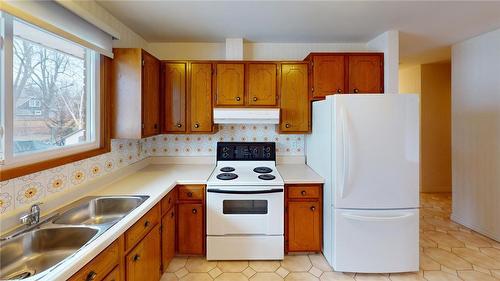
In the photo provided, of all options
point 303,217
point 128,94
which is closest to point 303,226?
point 303,217

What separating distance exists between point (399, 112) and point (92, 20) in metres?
2.51

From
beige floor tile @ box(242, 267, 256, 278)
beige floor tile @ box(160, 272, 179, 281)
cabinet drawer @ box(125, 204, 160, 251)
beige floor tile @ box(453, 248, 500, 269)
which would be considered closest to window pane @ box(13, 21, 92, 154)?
cabinet drawer @ box(125, 204, 160, 251)

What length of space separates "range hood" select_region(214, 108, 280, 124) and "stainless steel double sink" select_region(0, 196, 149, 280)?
147 centimetres

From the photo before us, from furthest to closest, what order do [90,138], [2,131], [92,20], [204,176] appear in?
[204,176], [90,138], [92,20], [2,131]

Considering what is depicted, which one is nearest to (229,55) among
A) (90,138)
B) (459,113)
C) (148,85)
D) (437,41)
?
(148,85)

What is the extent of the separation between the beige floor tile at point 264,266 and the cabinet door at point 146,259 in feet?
2.79

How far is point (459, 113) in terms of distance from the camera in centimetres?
325

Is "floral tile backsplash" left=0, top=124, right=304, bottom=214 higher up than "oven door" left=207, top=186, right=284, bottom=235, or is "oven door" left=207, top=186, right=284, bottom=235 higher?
"floral tile backsplash" left=0, top=124, right=304, bottom=214

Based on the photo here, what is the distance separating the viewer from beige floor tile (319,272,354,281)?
2145 mm

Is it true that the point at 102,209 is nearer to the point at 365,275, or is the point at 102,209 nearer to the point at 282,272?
the point at 282,272

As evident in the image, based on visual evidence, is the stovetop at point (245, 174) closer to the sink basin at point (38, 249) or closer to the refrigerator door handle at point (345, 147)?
the refrigerator door handle at point (345, 147)

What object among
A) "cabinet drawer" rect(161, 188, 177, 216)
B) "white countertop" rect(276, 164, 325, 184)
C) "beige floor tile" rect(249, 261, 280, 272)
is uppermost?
"white countertop" rect(276, 164, 325, 184)

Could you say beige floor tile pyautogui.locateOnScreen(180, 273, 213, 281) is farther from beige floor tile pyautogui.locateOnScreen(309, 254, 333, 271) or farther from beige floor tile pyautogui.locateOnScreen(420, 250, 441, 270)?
beige floor tile pyautogui.locateOnScreen(420, 250, 441, 270)

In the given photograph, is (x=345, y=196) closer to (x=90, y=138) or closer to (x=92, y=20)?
(x=90, y=138)
